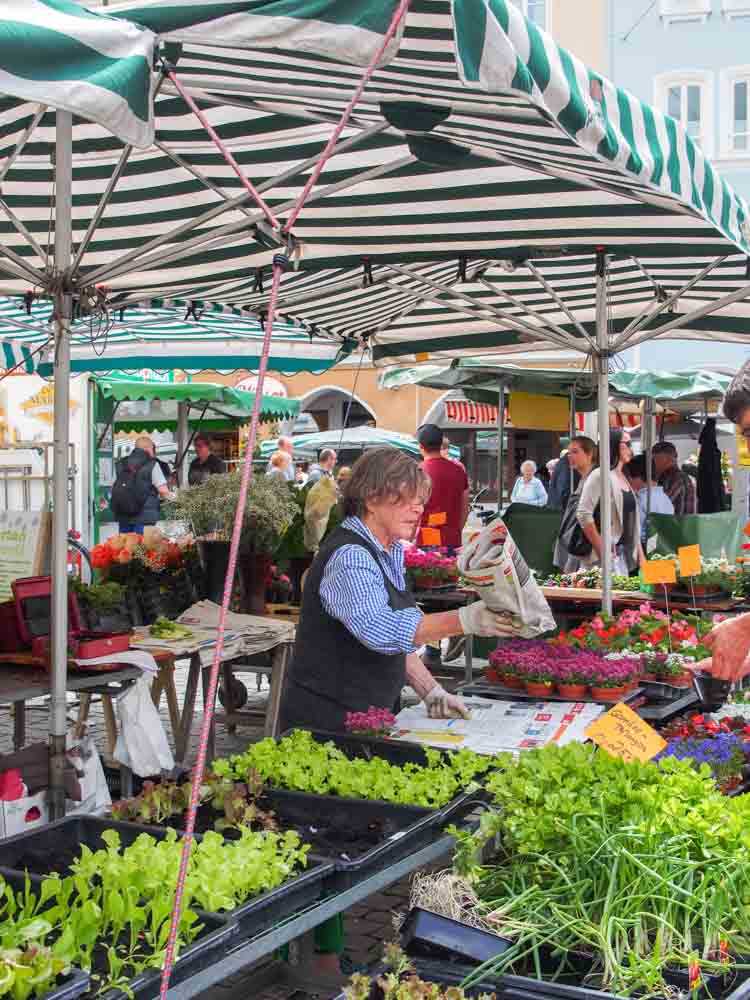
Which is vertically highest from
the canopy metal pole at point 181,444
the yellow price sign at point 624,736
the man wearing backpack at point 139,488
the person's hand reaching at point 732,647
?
the canopy metal pole at point 181,444

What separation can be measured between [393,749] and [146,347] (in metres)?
Result: 6.74

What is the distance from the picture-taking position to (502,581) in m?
3.37

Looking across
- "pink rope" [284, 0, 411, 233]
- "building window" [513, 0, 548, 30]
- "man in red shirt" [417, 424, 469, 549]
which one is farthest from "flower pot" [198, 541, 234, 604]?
"building window" [513, 0, 548, 30]

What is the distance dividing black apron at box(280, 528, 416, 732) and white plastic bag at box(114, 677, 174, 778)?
3.52 feet

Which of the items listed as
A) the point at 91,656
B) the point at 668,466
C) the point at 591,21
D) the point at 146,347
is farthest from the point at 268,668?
the point at 591,21

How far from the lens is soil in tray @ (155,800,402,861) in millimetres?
2389

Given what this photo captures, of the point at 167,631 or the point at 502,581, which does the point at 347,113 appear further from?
the point at 167,631

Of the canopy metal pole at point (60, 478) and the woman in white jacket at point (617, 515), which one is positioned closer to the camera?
the canopy metal pole at point (60, 478)

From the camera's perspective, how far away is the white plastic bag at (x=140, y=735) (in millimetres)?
4438

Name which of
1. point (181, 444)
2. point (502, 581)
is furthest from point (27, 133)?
point (181, 444)

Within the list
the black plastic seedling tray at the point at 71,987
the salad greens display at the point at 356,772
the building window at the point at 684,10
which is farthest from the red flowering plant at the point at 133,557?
the building window at the point at 684,10

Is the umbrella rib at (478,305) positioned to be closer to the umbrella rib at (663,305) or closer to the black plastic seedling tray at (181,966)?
the umbrella rib at (663,305)

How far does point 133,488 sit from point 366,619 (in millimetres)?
9552

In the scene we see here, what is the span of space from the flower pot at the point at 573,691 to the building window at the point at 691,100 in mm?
20611
